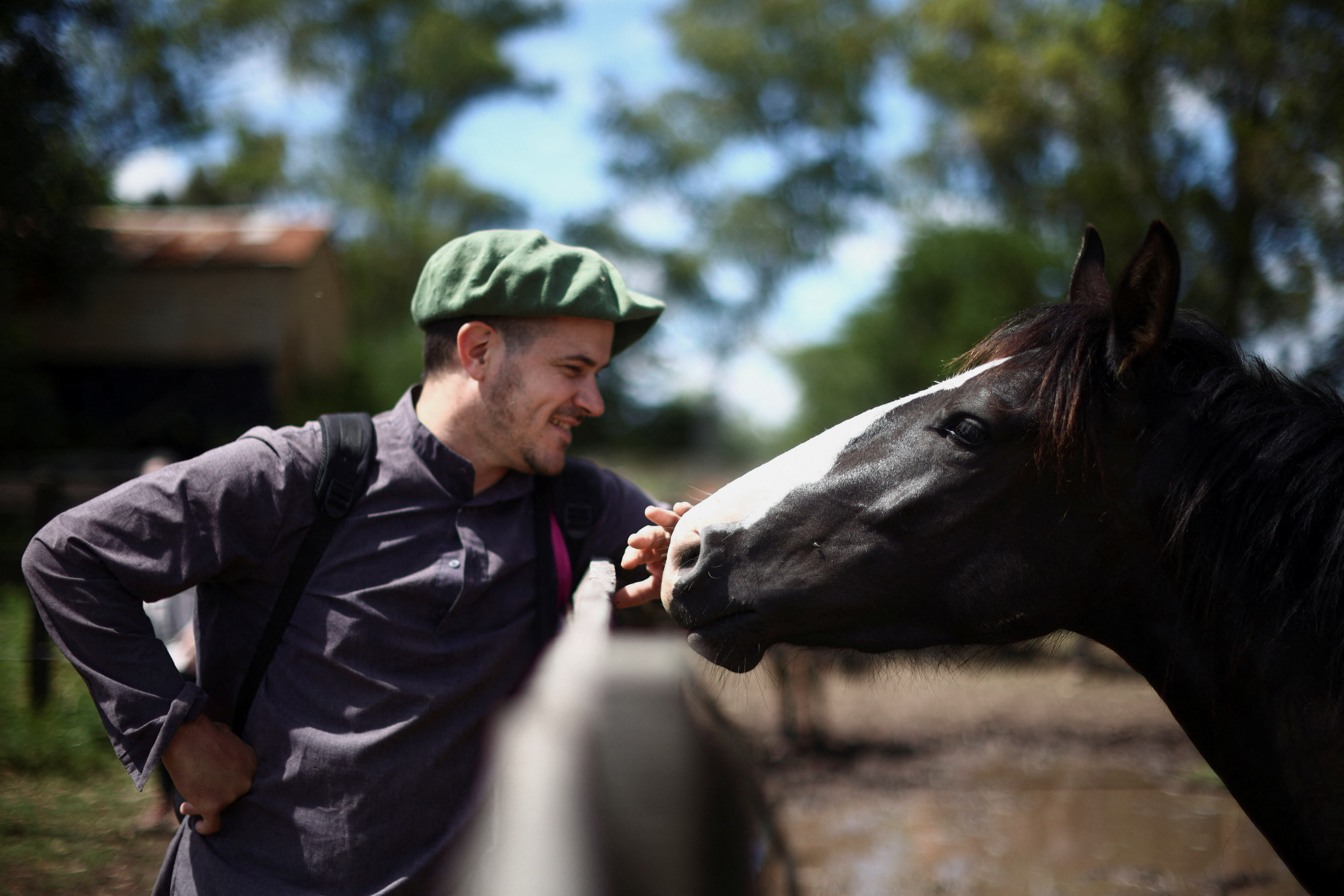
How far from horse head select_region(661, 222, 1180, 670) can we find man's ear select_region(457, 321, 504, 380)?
1.85 feet

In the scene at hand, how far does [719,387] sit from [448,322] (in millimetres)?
28595

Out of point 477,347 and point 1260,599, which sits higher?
point 477,347

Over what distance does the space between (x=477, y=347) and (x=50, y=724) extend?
404 cm

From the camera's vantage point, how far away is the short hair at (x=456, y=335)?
204 centimetres

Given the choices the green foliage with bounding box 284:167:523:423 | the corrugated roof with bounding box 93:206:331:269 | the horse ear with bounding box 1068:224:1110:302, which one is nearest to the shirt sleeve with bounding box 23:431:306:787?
the horse ear with bounding box 1068:224:1110:302

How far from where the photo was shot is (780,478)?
190 centimetres

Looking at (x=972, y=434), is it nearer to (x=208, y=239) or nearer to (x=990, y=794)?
(x=990, y=794)

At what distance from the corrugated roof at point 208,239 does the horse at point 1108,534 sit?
959 cm

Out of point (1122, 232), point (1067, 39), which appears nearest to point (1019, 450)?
point (1122, 232)

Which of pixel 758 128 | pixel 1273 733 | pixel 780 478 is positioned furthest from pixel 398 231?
pixel 1273 733

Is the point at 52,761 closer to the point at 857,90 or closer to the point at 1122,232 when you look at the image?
the point at 1122,232

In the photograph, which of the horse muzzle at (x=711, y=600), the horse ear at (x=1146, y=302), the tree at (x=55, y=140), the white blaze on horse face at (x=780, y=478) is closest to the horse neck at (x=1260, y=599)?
the horse ear at (x=1146, y=302)

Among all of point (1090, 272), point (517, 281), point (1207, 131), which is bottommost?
point (1090, 272)

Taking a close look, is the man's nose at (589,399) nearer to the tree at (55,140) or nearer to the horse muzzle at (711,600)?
the horse muzzle at (711,600)
